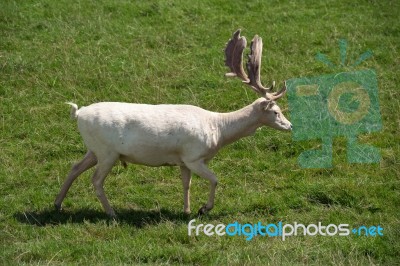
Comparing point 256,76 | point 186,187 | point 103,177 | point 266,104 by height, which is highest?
point 256,76

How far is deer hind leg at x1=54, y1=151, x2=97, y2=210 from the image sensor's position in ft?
38.1

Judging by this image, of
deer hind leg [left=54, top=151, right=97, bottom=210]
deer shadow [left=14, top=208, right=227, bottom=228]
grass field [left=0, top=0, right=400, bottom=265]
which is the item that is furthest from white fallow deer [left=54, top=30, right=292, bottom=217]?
grass field [left=0, top=0, right=400, bottom=265]

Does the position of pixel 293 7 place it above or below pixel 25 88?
above

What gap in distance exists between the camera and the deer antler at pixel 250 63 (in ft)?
39.1

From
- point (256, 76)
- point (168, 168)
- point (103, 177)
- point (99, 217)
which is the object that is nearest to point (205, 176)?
point (103, 177)

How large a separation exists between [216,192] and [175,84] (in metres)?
3.59

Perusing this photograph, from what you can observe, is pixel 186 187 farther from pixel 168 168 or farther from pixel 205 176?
pixel 168 168

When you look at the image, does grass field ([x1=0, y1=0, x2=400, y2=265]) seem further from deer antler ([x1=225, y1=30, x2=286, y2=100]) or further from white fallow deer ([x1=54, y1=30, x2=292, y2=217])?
deer antler ([x1=225, y1=30, x2=286, y2=100])

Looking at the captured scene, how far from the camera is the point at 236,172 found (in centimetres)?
1300

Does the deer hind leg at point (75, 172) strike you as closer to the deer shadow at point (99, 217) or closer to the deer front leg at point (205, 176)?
the deer shadow at point (99, 217)

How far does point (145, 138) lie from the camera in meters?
11.2

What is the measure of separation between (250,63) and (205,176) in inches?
67.7

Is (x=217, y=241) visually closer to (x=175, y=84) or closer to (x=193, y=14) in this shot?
(x=175, y=84)

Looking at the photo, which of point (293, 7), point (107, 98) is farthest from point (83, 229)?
point (293, 7)
